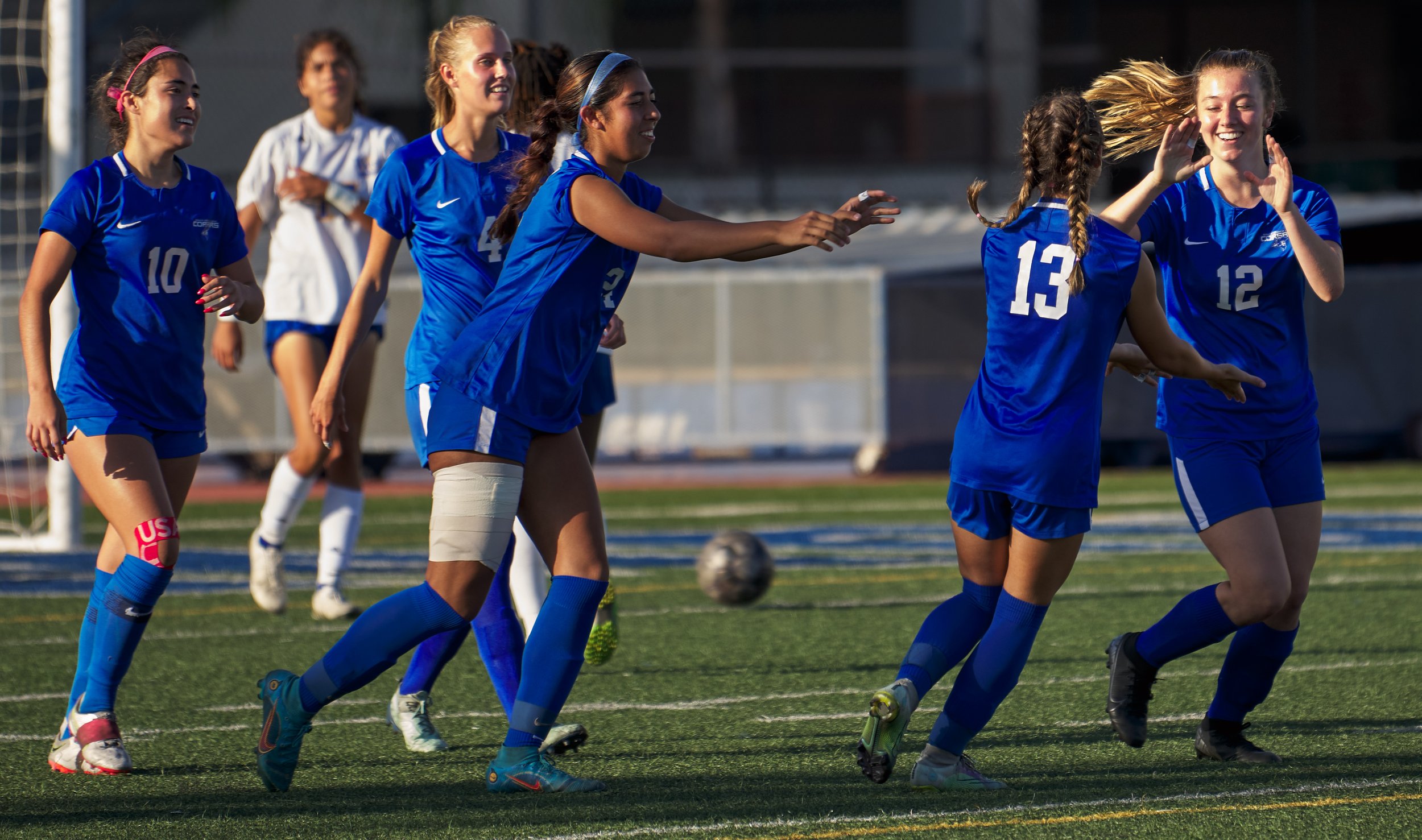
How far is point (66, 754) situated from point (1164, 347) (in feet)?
10.6

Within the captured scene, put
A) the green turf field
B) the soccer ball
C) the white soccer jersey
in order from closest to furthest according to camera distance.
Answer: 1. the green turf field
2. the white soccer jersey
3. the soccer ball

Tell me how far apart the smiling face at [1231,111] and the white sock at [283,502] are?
4235 millimetres

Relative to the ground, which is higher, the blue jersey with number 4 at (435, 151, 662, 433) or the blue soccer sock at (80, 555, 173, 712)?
the blue jersey with number 4 at (435, 151, 662, 433)

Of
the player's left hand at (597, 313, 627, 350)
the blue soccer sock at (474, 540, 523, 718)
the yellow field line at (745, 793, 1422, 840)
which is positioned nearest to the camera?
the yellow field line at (745, 793, 1422, 840)

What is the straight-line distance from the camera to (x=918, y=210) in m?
20.0

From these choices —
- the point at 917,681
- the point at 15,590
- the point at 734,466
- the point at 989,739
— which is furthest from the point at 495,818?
the point at 734,466

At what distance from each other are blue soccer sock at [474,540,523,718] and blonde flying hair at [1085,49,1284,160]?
7.24ft

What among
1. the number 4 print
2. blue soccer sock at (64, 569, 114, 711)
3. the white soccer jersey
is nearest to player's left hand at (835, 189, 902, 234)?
the number 4 print

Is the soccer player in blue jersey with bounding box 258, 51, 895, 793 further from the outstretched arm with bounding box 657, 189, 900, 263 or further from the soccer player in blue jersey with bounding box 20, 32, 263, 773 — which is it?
the soccer player in blue jersey with bounding box 20, 32, 263, 773

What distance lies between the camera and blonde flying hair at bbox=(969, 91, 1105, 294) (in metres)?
4.32

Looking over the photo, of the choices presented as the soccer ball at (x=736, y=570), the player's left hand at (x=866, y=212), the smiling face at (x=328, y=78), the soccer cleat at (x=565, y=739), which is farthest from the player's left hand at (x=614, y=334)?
the soccer ball at (x=736, y=570)

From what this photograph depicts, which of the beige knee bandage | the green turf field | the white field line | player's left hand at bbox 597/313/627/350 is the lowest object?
the green turf field

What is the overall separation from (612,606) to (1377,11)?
25772 millimetres

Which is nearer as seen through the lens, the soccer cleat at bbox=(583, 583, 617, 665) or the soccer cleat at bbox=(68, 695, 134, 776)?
the soccer cleat at bbox=(68, 695, 134, 776)
